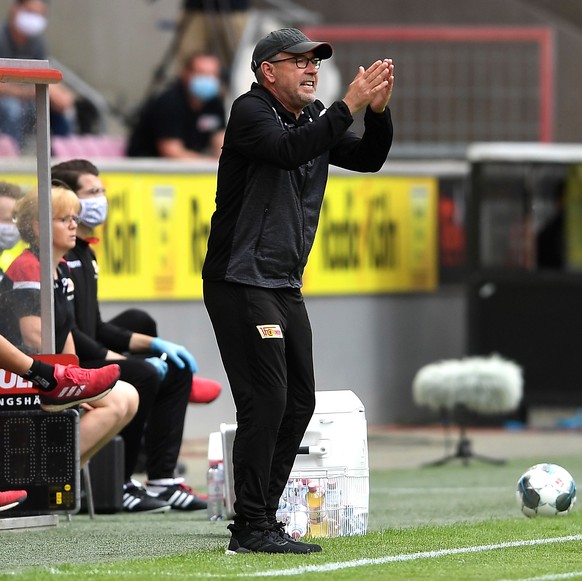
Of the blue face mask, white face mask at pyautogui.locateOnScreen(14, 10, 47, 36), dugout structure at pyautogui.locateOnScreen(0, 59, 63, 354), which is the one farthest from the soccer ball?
white face mask at pyautogui.locateOnScreen(14, 10, 47, 36)

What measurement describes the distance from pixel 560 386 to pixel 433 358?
4.37ft

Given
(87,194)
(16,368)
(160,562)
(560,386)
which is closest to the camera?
(160,562)

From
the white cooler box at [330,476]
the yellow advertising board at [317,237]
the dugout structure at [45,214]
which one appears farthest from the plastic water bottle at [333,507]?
the yellow advertising board at [317,237]

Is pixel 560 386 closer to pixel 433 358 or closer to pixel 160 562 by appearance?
pixel 433 358

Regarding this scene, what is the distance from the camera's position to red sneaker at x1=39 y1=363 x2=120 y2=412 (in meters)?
7.48

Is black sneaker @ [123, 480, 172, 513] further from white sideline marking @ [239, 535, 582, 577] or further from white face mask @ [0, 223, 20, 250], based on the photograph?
white sideline marking @ [239, 535, 582, 577]

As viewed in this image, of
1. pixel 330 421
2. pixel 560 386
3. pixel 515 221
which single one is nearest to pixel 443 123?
pixel 515 221

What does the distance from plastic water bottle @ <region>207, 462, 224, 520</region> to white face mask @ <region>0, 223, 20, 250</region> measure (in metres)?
1.44

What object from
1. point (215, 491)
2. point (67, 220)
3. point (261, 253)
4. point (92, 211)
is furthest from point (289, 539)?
point (92, 211)

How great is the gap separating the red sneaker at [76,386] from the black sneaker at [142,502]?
160cm

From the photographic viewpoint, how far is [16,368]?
7379 mm

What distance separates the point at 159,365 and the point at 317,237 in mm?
5064

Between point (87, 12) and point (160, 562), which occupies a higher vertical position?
point (87, 12)

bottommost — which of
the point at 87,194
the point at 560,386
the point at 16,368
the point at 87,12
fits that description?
the point at 560,386
